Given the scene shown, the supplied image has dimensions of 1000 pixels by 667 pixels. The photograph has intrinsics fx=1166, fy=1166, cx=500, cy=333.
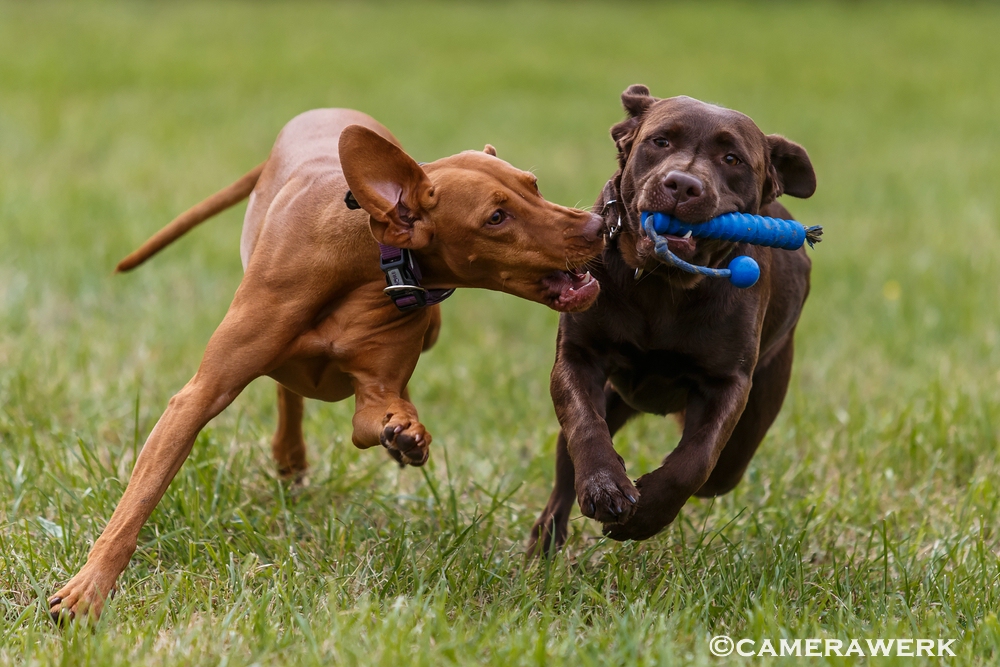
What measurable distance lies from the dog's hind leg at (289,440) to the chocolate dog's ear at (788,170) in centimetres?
195

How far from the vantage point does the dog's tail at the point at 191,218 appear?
4512 millimetres

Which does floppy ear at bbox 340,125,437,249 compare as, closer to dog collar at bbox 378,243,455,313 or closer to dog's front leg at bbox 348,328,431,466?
dog collar at bbox 378,243,455,313

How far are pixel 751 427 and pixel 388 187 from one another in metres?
1.79

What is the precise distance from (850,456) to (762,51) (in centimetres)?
1654

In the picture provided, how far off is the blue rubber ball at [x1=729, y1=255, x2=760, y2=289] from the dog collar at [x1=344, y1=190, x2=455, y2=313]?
3.05ft

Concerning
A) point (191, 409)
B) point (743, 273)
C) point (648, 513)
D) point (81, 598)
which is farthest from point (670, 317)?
point (81, 598)

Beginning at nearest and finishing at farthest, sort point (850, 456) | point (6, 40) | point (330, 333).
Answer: point (330, 333), point (850, 456), point (6, 40)

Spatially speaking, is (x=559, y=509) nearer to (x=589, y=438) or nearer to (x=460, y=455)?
(x=589, y=438)

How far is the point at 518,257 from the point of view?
340 centimetres

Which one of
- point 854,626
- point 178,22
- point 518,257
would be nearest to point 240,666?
point 518,257

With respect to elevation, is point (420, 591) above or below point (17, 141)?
above

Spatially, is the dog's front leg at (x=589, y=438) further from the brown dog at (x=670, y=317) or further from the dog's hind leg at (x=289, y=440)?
the dog's hind leg at (x=289, y=440)

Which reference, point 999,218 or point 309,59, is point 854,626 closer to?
point 999,218

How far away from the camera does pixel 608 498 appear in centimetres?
338
